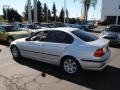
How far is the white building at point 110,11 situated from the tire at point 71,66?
42.8 metres

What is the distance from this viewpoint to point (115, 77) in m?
5.84

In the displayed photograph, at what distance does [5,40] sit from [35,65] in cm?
642

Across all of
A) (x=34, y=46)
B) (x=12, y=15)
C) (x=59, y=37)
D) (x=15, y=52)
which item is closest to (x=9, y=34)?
(x=15, y=52)

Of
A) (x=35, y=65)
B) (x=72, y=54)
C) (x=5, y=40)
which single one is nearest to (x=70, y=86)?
(x=72, y=54)

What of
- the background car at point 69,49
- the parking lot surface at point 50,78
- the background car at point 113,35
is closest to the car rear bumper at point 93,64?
the background car at point 69,49

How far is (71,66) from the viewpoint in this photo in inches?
237

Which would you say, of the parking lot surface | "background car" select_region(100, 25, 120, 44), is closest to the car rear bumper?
the parking lot surface

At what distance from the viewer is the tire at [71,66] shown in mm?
5879

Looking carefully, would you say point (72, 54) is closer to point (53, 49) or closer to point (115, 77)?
point (53, 49)

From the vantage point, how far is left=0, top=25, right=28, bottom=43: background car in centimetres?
1223

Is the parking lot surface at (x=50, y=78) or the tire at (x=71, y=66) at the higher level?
the tire at (x=71, y=66)

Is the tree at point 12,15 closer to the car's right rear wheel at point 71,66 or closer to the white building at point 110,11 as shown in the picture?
the white building at point 110,11

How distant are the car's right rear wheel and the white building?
4277 cm

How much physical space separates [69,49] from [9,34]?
7511 millimetres
